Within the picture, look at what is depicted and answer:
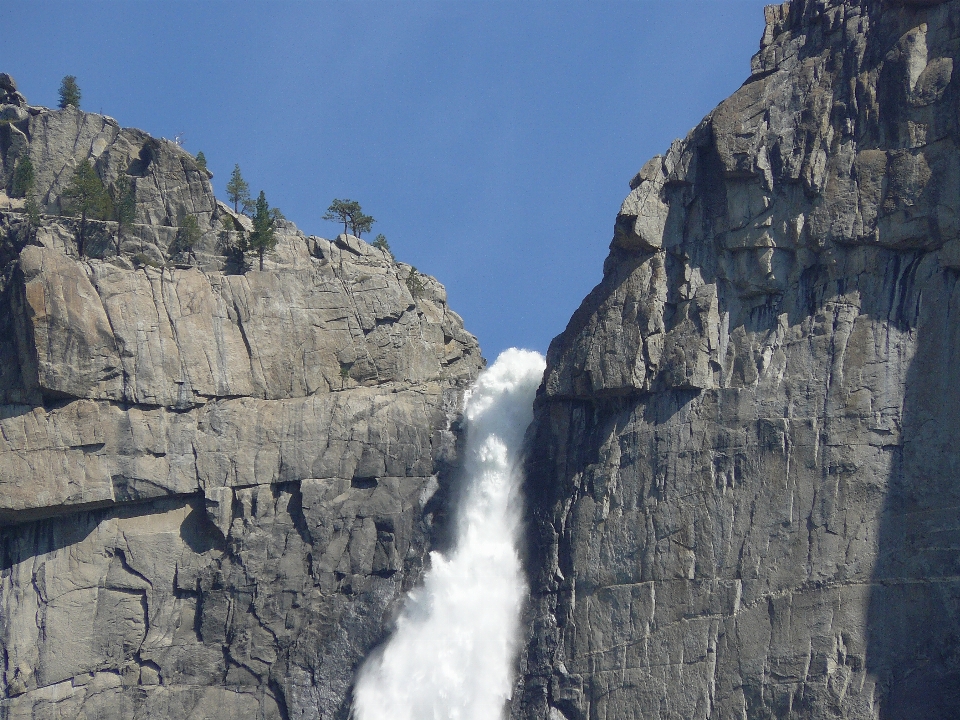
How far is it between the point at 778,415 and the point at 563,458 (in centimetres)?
1133

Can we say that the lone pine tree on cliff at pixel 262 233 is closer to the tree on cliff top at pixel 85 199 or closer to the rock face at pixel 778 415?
the tree on cliff top at pixel 85 199

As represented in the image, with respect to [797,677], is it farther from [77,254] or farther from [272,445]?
[77,254]

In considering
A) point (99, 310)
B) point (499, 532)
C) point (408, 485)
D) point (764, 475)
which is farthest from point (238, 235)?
point (764, 475)

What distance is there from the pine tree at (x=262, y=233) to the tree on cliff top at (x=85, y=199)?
26.3 feet

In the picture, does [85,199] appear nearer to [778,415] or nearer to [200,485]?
[200,485]

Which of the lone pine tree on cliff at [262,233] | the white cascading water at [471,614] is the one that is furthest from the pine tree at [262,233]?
the white cascading water at [471,614]

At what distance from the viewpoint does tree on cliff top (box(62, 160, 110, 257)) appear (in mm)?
77938

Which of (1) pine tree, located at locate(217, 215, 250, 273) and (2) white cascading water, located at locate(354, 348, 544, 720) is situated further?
(1) pine tree, located at locate(217, 215, 250, 273)

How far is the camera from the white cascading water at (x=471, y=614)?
66.4 m

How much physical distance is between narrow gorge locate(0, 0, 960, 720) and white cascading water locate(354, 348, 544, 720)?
148 millimetres

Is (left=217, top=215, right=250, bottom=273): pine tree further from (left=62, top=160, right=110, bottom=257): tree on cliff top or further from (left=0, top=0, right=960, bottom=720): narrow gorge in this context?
(left=62, top=160, right=110, bottom=257): tree on cliff top

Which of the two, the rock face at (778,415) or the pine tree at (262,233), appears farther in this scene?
the pine tree at (262,233)

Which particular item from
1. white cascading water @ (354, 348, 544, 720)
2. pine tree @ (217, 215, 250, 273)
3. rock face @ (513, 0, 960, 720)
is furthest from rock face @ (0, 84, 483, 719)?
rock face @ (513, 0, 960, 720)

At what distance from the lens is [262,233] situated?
79250 millimetres
